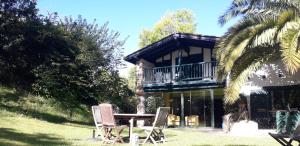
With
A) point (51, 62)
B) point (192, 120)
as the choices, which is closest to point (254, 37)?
point (192, 120)

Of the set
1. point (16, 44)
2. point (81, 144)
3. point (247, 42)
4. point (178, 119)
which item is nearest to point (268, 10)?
point (247, 42)

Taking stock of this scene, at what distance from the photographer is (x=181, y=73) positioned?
24109mm

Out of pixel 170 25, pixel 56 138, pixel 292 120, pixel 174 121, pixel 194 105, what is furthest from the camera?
pixel 170 25

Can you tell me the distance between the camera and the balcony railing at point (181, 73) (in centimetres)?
2271

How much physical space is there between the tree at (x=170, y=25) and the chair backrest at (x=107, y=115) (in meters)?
A: 43.2

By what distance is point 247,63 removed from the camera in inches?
538

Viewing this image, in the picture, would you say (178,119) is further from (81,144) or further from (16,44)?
(81,144)

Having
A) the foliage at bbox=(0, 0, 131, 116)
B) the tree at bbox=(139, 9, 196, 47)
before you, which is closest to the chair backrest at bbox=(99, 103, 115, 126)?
the foliage at bbox=(0, 0, 131, 116)

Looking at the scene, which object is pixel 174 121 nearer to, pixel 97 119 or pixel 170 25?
pixel 97 119

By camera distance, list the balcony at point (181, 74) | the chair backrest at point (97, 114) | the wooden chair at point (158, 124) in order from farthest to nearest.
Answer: the balcony at point (181, 74)
the chair backrest at point (97, 114)
the wooden chair at point (158, 124)

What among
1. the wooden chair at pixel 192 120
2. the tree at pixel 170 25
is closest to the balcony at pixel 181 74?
the wooden chair at pixel 192 120

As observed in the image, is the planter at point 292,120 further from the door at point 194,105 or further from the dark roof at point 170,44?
the dark roof at point 170,44

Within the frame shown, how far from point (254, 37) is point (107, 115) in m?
5.40

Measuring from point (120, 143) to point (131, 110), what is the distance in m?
17.2
